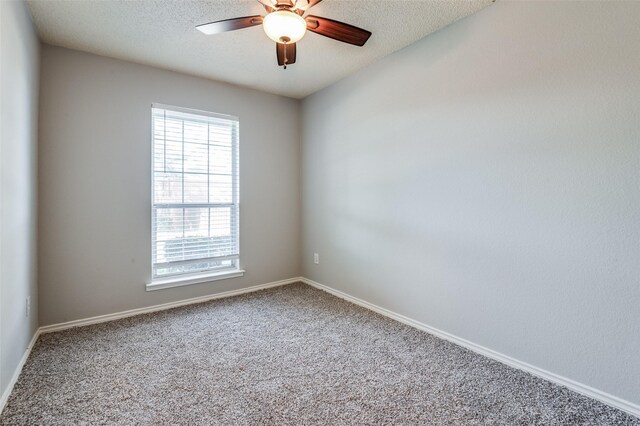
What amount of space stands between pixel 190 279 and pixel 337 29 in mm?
2830

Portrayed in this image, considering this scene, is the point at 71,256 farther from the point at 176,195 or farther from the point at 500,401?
the point at 500,401

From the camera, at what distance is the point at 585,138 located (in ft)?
5.90

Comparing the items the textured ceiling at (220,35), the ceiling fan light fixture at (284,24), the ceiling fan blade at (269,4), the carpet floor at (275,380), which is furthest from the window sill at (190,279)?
the ceiling fan blade at (269,4)

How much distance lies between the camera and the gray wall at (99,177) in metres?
2.70

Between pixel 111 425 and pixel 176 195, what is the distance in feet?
7.31

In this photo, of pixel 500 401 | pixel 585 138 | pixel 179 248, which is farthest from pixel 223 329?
pixel 585 138

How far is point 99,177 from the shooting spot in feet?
9.55

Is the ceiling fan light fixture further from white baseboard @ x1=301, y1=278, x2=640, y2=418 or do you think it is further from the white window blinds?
white baseboard @ x1=301, y1=278, x2=640, y2=418

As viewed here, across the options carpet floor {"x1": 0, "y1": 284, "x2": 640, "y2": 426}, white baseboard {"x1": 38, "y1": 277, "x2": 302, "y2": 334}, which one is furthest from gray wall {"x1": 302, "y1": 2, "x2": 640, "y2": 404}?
white baseboard {"x1": 38, "y1": 277, "x2": 302, "y2": 334}

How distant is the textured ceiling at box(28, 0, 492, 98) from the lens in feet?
7.18

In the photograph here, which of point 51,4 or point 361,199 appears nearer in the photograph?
point 51,4

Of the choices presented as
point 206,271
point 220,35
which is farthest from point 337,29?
point 206,271

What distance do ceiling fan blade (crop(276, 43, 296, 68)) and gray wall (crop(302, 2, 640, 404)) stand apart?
3.67ft

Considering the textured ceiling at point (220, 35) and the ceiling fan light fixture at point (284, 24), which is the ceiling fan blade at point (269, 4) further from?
the textured ceiling at point (220, 35)
